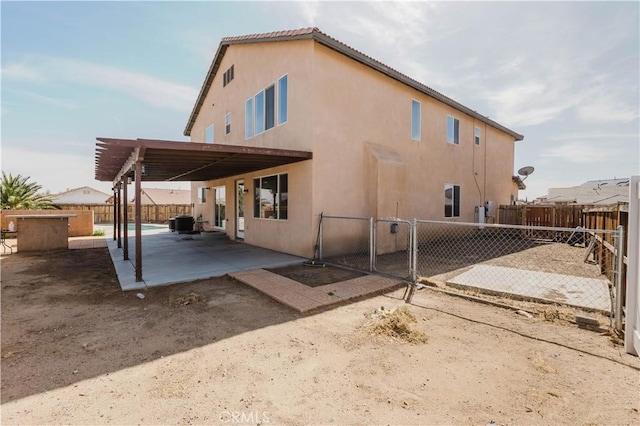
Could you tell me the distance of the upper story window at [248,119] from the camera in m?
11.8

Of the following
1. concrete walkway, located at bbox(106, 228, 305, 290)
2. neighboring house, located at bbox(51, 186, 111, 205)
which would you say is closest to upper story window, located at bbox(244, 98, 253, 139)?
concrete walkway, located at bbox(106, 228, 305, 290)

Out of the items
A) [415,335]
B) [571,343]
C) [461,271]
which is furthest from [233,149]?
[571,343]

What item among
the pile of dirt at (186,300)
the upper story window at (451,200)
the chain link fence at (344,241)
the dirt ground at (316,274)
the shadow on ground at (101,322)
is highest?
the upper story window at (451,200)

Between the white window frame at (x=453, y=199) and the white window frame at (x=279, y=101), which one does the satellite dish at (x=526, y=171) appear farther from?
the white window frame at (x=279, y=101)

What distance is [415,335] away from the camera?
3773mm

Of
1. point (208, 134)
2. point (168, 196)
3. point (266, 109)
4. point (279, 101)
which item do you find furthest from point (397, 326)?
point (168, 196)

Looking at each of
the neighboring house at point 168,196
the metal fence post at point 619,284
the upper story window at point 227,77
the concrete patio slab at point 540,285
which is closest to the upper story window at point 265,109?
the upper story window at point 227,77

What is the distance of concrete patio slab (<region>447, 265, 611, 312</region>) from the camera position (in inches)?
196

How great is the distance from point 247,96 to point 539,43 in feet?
33.8

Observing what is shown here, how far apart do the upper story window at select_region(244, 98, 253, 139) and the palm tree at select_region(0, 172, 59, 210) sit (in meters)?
14.7

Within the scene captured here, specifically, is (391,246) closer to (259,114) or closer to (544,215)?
(259,114)

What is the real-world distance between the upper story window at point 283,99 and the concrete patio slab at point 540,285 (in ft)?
23.4

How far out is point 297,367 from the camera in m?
3.09

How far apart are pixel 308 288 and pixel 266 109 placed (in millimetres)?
7507
